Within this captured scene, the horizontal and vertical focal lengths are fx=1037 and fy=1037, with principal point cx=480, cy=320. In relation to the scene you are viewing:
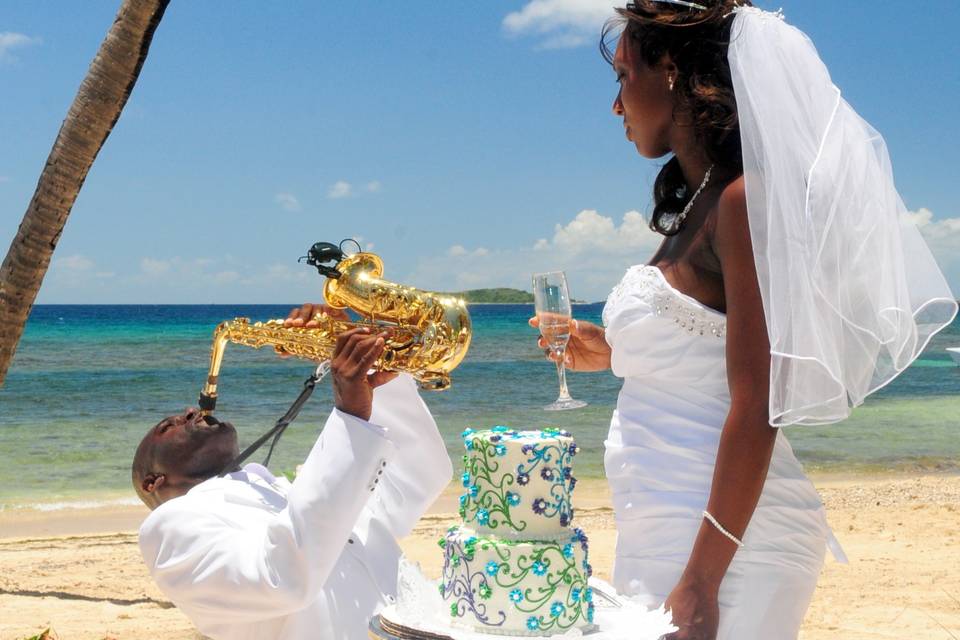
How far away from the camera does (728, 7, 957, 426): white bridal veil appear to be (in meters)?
2.37

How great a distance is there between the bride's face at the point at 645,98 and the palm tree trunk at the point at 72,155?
137 inches

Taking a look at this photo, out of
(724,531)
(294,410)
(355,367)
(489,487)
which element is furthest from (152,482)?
(724,531)

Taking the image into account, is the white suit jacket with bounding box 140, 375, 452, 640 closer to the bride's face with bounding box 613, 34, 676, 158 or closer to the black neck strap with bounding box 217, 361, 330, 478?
the black neck strap with bounding box 217, 361, 330, 478

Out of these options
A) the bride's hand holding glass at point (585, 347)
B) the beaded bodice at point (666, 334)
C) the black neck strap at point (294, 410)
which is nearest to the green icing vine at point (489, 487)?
the beaded bodice at point (666, 334)

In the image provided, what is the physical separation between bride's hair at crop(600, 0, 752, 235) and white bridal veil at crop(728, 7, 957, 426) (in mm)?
65

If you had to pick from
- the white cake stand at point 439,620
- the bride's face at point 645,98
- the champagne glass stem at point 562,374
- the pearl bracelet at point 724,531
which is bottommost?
the white cake stand at point 439,620

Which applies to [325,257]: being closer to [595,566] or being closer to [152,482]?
[152,482]

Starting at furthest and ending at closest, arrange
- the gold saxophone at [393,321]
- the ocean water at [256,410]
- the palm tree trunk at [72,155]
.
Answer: the ocean water at [256,410] → the palm tree trunk at [72,155] → the gold saxophone at [393,321]

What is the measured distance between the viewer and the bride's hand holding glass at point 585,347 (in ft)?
10.7

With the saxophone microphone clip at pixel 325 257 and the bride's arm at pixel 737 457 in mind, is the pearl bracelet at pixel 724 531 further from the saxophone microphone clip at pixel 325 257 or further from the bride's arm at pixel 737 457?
the saxophone microphone clip at pixel 325 257

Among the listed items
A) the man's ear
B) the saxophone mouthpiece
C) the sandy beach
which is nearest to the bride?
the saxophone mouthpiece

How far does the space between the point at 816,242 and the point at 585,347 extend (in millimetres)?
1048

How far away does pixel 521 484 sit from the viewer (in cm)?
212

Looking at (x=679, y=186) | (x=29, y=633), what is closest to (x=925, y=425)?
(x=29, y=633)
